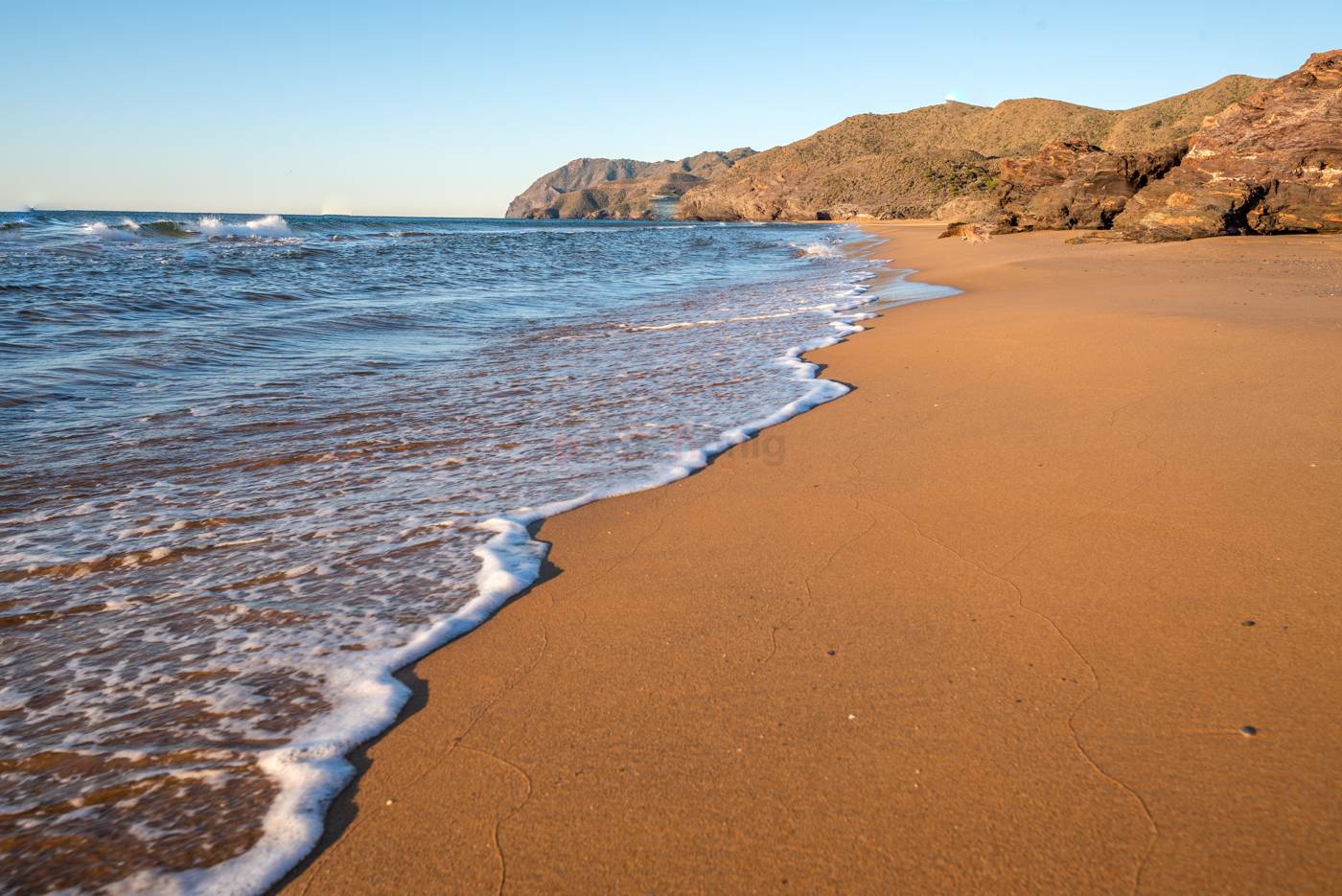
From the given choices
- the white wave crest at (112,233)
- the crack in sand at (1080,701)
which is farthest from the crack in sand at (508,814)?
the white wave crest at (112,233)

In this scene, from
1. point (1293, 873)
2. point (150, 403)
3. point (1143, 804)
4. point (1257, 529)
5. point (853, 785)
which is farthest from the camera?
point (150, 403)

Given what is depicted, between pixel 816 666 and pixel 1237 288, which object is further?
pixel 1237 288

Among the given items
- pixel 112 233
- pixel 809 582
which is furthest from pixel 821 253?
pixel 112 233

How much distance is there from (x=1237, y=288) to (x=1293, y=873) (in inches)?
370

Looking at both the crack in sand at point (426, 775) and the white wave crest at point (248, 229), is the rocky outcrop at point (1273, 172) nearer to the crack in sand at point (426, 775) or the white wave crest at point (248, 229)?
the crack in sand at point (426, 775)

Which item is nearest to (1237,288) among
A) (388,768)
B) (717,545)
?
(717,545)

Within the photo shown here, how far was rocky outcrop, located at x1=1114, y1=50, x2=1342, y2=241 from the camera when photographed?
15336 mm

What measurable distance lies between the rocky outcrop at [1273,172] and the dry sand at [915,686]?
1483 cm

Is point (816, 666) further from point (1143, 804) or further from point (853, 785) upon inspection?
point (1143, 804)

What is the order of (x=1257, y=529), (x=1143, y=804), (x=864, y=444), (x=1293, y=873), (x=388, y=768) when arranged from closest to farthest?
(x=1293, y=873), (x=1143, y=804), (x=388, y=768), (x=1257, y=529), (x=864, y=444)

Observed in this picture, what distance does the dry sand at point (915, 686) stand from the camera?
1.53 metres

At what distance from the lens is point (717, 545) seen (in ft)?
9.95

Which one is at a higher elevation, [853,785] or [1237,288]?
[1237,288]

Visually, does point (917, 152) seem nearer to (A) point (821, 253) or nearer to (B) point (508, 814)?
(A) point (821, 253)
